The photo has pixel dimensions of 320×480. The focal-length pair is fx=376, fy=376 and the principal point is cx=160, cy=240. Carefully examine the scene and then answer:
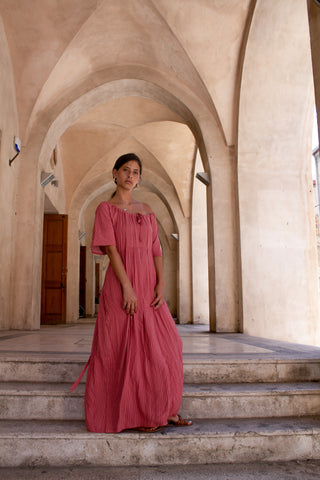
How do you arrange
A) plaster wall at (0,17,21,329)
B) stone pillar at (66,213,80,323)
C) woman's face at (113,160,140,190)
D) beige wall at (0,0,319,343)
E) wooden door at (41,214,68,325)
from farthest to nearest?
stone pillar at (66,213,80,323) → wooden door at (41,214,68,325) → beige wall at (0,0,319,343) → plaster wall at (0,17,21,329) → woman's face at (113,160,140,190)

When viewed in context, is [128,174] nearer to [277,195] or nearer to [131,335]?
[131,335]

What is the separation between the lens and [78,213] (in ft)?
43.0

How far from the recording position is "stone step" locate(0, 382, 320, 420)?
266cm

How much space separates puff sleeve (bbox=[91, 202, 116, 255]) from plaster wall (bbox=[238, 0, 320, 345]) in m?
4.91

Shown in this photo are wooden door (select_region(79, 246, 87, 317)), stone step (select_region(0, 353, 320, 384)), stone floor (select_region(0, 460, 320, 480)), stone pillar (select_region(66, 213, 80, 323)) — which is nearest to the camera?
stone floor (select_region(0, 460, 320, 480))

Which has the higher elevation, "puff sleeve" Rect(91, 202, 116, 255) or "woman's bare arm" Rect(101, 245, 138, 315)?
"puff sleeve" Rect(91, 202, 116, 255)

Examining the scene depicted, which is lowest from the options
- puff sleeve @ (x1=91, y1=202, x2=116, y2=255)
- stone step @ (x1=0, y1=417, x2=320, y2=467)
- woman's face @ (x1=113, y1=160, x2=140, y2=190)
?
stone step @ (x1=0, y1=417, x2=320, y2=467)

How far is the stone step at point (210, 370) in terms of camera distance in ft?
10.1

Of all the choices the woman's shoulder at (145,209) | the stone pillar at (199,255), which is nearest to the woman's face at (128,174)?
the woman's shoulder at (145,209)

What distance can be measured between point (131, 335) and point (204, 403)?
2.77ft

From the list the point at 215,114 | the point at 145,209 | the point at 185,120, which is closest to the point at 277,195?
the point at 215,114

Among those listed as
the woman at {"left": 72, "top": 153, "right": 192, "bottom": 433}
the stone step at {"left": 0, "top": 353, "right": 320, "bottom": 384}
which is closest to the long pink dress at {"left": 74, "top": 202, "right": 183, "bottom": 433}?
the woman at {"left": 72, "top": 153, "right": 192, "bottom": 433}

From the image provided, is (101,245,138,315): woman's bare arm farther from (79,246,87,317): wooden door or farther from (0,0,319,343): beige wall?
(79,246,87,317): wooden door

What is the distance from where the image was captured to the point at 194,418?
2664 mm
